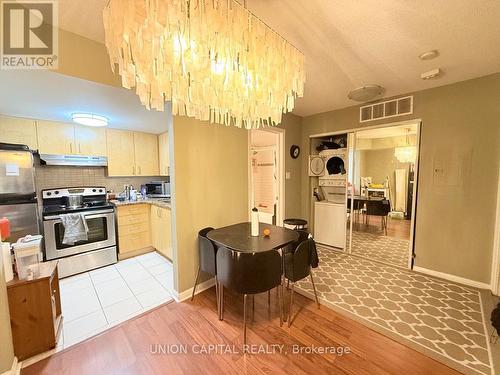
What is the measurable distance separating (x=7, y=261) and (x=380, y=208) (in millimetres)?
5443

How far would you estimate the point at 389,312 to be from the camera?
1935 millimetres

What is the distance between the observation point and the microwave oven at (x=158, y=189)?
3934 millimetres

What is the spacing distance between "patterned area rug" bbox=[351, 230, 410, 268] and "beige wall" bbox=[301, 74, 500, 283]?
39 centimetres

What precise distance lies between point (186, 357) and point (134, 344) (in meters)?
0.47

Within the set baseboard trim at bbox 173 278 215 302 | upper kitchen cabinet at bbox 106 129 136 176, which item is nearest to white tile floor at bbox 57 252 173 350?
baseboard trim at bbox 173 278 215 302

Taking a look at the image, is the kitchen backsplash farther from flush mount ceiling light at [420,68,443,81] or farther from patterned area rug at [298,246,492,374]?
flush mount ceiling light at [420,68,443,81]

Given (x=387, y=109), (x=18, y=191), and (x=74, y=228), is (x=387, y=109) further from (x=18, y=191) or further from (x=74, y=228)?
(x=18, y=191)

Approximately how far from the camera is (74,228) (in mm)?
2740

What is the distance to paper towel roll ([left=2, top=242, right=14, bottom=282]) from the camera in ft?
4.57

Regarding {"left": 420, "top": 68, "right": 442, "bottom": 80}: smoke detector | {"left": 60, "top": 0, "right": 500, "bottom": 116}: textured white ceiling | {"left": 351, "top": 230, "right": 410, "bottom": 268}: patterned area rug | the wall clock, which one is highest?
{"left": 60, "top": 0, "right": 500, "bottom": 116}: textured white ceiling

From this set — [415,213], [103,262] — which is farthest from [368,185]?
[103,262]

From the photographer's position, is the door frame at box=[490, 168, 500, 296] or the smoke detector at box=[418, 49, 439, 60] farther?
the door frame at box=[490, 168, 500, 296]

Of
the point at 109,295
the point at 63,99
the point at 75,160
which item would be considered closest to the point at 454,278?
the point at 109,295

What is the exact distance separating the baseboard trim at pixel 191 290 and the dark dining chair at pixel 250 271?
815 mm
